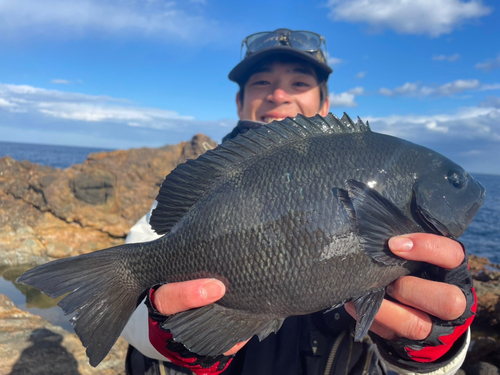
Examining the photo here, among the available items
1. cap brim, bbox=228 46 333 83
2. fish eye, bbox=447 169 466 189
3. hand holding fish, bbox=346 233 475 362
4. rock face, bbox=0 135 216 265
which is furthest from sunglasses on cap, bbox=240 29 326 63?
rock face, bbox=0 135 216 265

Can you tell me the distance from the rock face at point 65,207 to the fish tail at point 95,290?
19.7ft

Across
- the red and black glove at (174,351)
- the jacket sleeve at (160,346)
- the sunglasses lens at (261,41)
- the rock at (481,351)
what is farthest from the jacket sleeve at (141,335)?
the rock at (481,351)

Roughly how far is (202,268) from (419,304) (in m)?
1.04

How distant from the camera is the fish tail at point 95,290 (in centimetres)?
153

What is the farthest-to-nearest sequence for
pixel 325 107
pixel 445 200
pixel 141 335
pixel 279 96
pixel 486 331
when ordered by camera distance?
pixel 486 331 → pixel 325 107 → pixel 279 96 → pixel 141 335 → pixel 445 200

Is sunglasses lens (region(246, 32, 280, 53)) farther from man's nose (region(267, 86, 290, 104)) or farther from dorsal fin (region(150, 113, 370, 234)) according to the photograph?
dorsal fin (region(150, 113, 370, 234))

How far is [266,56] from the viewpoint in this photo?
9.99 ft

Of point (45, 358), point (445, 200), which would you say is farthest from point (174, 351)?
point (45, 358)

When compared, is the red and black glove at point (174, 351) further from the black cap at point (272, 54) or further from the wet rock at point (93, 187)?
the wet rock at point (93, 187)

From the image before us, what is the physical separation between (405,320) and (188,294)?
3.46 feet

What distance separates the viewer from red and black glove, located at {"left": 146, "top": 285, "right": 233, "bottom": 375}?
5.75ft

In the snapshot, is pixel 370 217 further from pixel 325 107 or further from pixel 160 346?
pixel 325 107

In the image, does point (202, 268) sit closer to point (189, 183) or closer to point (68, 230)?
point (189, 183)

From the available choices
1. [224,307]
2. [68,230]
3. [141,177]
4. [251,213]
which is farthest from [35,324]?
[141,177]
